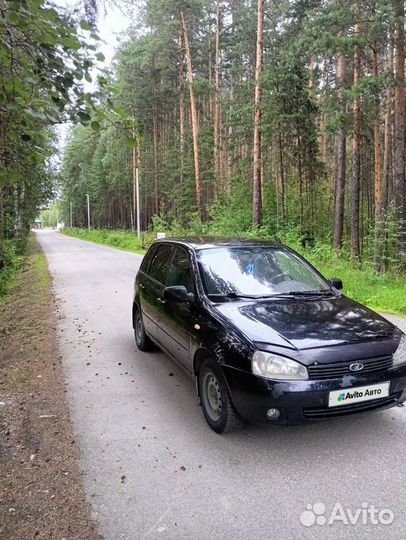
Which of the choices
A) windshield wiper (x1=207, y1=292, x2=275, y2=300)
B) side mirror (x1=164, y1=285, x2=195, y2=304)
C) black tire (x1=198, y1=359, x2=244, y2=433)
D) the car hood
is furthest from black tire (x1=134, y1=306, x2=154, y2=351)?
the car hood

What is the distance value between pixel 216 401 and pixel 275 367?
84cm

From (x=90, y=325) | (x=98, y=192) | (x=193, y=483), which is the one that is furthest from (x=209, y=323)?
(x=98, y=192)

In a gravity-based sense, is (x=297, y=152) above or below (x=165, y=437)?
above

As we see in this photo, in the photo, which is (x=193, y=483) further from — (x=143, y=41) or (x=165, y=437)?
(x=143, y=41)

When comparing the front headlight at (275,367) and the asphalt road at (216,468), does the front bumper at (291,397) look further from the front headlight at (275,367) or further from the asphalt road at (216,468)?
the asphalt road at (216,468)

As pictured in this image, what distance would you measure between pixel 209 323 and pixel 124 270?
13824mm

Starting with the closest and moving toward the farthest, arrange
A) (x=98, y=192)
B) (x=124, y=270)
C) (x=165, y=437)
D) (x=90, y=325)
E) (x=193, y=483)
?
(x=193, y=483), (x=165, y=437), (x=90, y=325), (x=124, y=270), (x=98, y=192)

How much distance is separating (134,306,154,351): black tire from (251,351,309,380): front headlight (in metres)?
3.26

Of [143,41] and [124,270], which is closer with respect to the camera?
[124,270]

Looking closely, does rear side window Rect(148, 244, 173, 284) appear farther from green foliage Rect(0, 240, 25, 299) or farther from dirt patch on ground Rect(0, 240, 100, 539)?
green foliage Rect(0, 240, 25, 299)

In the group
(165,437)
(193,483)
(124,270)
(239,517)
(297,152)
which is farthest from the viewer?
(297,152)

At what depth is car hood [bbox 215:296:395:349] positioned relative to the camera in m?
3.50

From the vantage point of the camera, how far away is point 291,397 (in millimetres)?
3285

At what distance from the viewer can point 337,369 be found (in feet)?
11.0
